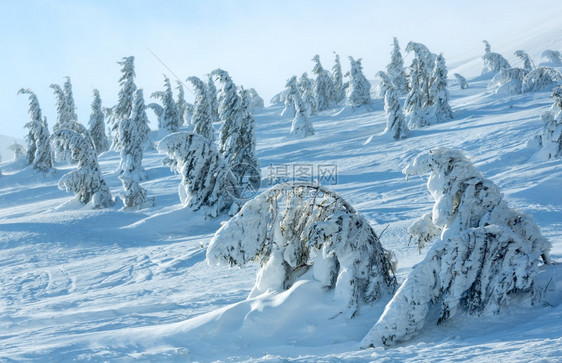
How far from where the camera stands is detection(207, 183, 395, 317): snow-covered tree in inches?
287

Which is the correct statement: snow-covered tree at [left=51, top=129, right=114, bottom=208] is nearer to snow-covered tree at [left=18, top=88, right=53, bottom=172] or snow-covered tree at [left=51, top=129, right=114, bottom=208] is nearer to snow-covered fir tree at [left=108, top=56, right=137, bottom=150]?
snow-covered fir tree at [left=108, top=56, right=137, bottom=150]

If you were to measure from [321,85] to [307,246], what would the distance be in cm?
5611

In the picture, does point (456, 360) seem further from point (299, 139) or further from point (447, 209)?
point (299, 139)

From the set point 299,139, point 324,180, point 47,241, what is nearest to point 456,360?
point 47,241

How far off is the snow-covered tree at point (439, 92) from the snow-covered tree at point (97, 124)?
116ft

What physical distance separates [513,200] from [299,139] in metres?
27.6

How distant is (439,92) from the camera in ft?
115

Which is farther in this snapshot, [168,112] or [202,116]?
[168,112]

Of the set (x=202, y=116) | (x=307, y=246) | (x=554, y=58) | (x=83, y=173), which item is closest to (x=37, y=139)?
(x=202, y=116)

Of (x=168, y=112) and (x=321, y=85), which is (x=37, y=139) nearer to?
(x=168, y=112)

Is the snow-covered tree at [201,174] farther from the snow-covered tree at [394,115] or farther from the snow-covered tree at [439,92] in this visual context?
the snow-covered tree at [439,92]

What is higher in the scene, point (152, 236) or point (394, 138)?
point (394, 138)

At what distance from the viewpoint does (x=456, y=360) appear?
488cm

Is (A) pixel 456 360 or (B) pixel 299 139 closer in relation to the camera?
(A) pixel 456 360
